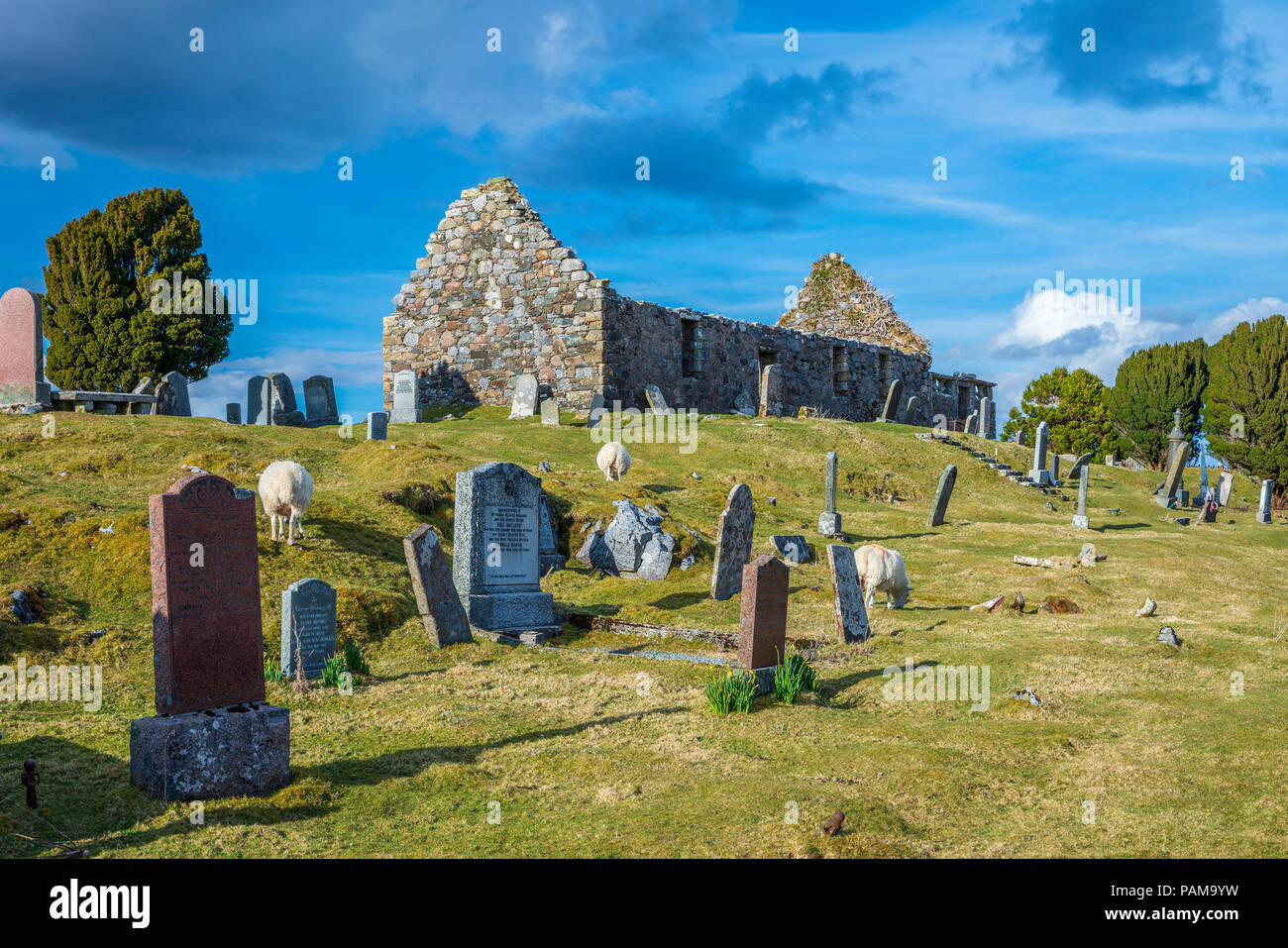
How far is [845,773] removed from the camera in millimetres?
7871

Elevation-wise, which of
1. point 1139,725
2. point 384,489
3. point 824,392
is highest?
point 824,392

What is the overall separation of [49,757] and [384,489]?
10899 millimetres

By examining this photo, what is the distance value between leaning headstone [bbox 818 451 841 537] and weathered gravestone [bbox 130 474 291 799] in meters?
16.7

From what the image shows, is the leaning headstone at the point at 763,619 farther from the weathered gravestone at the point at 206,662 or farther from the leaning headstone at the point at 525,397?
the leaning headstone at the point at 525,397

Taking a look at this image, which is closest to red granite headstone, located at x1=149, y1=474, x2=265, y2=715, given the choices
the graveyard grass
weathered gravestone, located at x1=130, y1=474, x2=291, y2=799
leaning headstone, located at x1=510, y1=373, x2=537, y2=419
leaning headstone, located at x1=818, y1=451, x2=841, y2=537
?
weathered gravestone, located at x1=130, y1=474, x2=291, y2=799

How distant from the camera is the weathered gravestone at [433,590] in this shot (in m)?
12.5

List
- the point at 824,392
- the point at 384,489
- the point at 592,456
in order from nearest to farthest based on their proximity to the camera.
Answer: the point at 384,489, the point at 592,456, the point at 824,392

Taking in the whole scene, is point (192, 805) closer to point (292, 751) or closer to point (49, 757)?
point (292, 751)

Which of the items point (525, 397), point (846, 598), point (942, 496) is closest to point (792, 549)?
point (846, 598)

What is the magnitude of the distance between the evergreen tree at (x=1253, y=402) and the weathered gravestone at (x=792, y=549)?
38.4 m

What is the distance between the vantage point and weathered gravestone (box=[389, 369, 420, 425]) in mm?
33469

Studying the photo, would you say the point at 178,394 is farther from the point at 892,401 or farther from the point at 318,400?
the point at 892,401

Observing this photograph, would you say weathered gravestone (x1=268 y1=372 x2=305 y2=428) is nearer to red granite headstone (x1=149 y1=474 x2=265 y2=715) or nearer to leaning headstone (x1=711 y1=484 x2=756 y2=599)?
leaning headstone (x1=711 y1=484 x2=756 y2=599)
